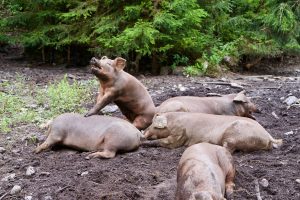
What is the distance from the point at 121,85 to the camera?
23.9ft

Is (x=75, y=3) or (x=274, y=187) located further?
(x=75, y=3)

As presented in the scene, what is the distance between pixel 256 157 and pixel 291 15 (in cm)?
726

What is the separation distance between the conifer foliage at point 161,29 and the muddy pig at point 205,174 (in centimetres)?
657

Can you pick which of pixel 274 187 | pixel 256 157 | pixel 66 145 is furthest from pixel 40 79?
pixel 274 187

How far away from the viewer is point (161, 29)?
1215 cm

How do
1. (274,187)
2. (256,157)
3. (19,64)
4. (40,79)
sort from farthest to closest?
(19,64), (40,79), (256,157), (274,187)

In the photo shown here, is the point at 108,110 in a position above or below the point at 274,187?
below

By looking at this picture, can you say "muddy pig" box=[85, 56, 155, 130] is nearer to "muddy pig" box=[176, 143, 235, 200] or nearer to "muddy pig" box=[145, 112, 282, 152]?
"muddy pig" box=[145, 112, 282, 152]

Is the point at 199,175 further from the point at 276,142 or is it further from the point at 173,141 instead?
the point at 276,142

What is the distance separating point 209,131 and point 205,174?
78.9 inches

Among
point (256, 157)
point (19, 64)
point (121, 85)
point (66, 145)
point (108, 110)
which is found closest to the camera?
point (256, 157)

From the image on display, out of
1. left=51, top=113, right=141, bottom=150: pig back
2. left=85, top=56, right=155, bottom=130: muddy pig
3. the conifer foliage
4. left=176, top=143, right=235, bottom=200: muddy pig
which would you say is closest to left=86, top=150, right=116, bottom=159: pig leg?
left=51, top=113, right=141, bottom=150: pig back

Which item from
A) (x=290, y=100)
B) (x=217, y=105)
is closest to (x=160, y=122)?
(x=217, y=105)

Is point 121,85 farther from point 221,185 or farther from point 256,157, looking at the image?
point 221,185
